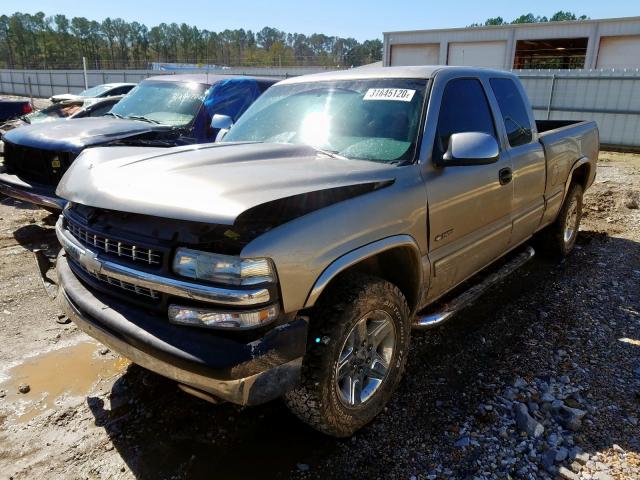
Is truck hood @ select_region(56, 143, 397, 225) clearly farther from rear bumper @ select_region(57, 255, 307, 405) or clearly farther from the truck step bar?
the truck step bar

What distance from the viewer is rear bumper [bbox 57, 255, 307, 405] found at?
2.00 metres

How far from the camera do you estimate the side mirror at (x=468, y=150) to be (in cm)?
289

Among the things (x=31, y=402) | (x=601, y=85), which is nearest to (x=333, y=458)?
(x=31, y=402)

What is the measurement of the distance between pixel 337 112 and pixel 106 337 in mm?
1979

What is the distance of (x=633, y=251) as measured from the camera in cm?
574

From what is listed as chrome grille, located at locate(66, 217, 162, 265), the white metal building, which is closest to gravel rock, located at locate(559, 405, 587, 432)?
chrome grille, located at locate(66, 217, 162, 265)

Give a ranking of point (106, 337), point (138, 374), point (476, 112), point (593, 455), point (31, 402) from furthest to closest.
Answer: point (476, 112), point (138, 374), point (31, 402), point (593, 455), point (106, 337)

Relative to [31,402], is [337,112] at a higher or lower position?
higher

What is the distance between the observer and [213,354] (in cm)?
200

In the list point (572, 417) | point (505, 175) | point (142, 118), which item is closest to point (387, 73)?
point (505, 175)

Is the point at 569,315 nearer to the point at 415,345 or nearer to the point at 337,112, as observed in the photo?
the point at 415,345

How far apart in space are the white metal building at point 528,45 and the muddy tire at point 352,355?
29.6 metres

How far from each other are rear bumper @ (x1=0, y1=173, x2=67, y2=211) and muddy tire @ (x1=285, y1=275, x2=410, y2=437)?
3.78 meters

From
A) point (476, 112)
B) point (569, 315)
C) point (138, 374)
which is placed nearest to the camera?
point (138, 374)
